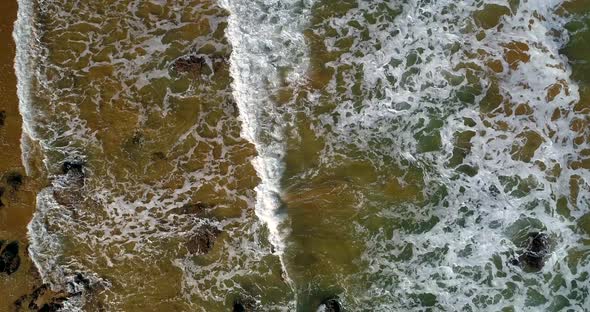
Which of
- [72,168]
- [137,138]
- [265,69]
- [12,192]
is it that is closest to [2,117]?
[12,192]

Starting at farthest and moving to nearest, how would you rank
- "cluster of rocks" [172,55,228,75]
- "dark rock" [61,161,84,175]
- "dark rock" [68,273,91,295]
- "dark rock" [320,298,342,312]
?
"cluster of rocks" [172,55,228,75] → "dark rock" [61,161,84,175] → "dark rock" [68,273,91,295] → "dark rock" [320,298,342,312]

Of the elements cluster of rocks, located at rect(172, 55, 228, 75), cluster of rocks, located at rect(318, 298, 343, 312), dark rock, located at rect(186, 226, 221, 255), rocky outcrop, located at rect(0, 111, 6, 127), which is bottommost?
cluster of rocks, located at rect(318, 298, 343, 312)

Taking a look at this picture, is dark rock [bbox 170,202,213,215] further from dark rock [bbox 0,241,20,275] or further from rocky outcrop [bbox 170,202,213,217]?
dark rock [bbox 0,241,20,275]

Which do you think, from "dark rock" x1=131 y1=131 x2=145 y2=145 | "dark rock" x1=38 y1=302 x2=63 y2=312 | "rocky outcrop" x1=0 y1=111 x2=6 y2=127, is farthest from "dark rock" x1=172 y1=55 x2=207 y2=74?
"dark rock" x1=38 y1=302 x2=63 y2=312

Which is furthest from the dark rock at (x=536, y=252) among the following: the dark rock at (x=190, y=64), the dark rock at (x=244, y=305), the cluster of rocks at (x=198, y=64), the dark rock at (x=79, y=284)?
the dark rock at (x=79, y=284)

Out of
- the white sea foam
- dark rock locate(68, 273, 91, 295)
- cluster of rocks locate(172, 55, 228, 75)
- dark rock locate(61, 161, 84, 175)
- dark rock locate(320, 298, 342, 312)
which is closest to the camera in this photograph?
dark rock locate(320, 298, 342, 312)
